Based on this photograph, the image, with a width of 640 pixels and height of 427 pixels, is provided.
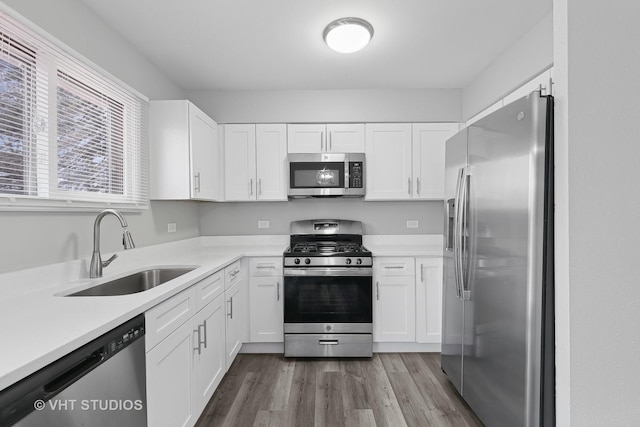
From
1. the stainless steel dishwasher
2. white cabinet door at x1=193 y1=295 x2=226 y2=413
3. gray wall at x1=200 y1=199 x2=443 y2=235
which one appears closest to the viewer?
the stainless steel dishwasher

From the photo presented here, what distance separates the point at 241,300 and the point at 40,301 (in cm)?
157

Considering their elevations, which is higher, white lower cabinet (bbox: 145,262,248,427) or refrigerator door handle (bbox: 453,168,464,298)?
refrigerator door handle (bbox: 453,168,464,298)

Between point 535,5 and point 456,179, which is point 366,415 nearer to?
point 456,179

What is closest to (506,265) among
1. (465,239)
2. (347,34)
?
(465,239)

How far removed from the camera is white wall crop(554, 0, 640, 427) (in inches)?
46.4

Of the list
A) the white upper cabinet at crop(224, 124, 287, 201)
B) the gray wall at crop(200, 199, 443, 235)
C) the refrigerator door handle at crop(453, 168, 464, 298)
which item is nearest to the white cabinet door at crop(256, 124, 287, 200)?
the white upper cabinet at crop(224, 124, 287, 201)

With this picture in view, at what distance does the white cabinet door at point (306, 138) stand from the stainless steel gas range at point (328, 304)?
113 centimetres

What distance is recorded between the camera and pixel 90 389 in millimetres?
998

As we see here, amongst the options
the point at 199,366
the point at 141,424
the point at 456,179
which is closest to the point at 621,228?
the point at 456,179

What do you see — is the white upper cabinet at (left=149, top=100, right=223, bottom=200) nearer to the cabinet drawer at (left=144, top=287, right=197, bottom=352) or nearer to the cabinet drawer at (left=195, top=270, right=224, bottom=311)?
the cabinet drawer at (left=195, top=270, right=224, bottom=311)

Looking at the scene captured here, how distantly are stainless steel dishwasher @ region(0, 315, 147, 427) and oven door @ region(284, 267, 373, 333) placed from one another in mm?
1628

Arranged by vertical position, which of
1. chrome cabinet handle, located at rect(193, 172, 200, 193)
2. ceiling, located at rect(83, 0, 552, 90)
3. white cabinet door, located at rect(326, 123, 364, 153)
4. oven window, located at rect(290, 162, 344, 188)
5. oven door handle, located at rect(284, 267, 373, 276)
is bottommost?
oven door handle, located at rect(284, 267, 373, 276)

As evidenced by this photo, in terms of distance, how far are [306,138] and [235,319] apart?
186 centimetres

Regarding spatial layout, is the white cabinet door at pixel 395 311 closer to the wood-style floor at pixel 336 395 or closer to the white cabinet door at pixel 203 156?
the wood-style floor at pixel 336 395
